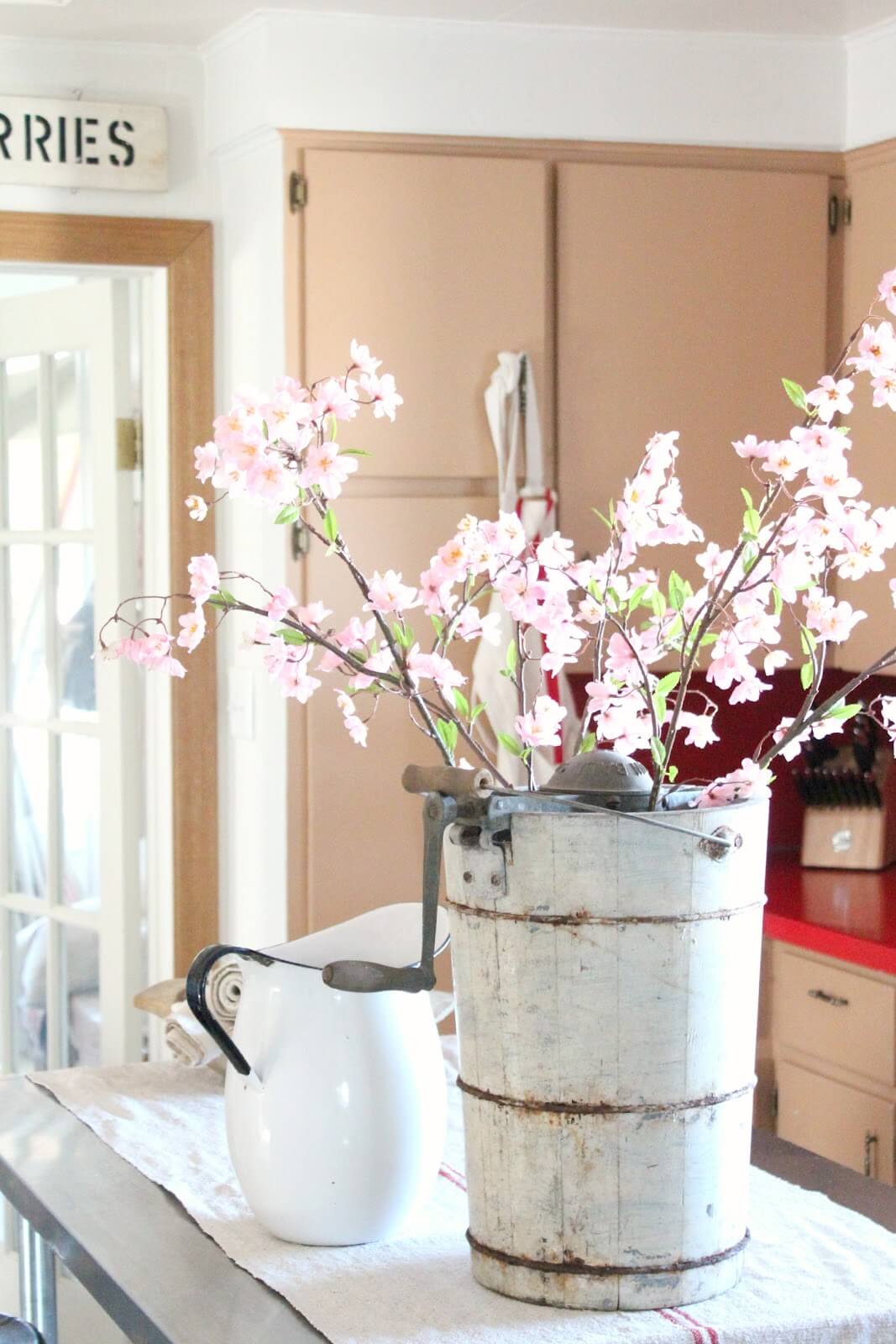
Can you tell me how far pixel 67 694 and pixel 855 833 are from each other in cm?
162

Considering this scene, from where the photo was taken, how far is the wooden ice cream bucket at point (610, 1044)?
1053mm

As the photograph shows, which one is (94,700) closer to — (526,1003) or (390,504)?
(390,504)

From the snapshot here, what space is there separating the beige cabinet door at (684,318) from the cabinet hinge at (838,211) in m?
0.02

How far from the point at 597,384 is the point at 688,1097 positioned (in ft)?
6.80

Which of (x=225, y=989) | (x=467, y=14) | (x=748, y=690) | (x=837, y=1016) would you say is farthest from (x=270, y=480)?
(x=467, y=14)

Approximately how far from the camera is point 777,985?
2.71 metres

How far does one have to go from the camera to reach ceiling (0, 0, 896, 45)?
2.78 meters

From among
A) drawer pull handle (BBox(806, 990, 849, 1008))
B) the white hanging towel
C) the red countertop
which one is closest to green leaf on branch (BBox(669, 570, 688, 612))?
the red countertop

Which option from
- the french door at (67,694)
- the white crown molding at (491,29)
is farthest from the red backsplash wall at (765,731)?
the white crown molding at (491,29)

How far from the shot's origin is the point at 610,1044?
1.06 m

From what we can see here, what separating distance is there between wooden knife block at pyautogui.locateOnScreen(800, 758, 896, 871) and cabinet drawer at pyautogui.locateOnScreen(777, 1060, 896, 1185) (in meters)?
0.51

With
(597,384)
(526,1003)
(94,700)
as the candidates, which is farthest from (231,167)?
(526,1003)

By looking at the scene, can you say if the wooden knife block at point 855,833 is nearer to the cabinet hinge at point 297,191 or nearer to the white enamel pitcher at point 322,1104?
the cabinet hinge at point 297,191

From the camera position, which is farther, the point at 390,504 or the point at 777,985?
the point at 390,504
